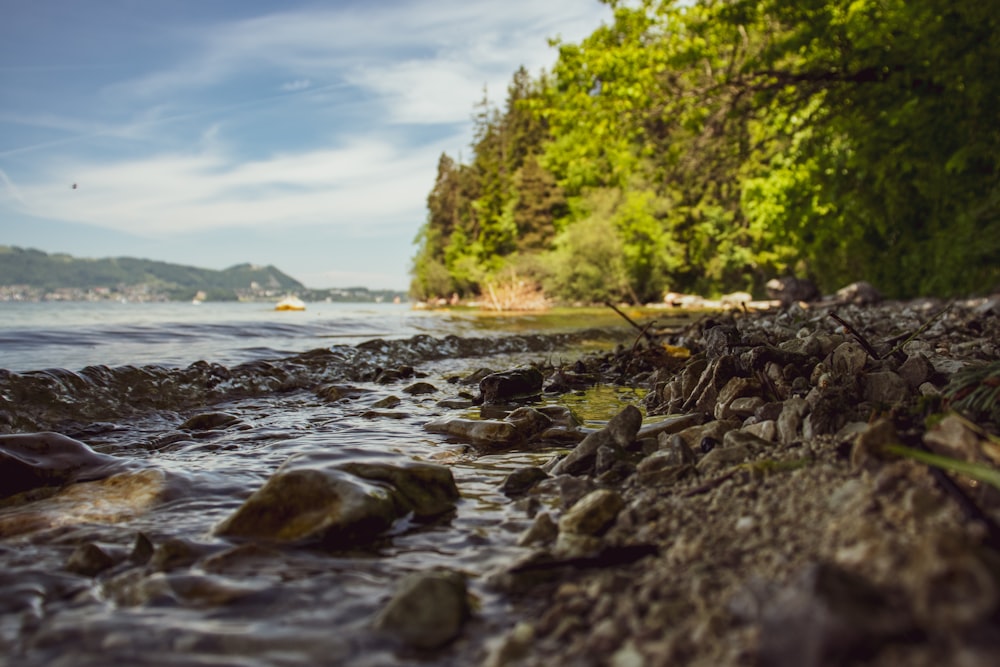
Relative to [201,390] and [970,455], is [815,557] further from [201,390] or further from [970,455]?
[201,390]

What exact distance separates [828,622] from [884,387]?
6.55ft

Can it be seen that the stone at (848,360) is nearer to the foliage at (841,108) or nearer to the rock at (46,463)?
the rock at (46,463)

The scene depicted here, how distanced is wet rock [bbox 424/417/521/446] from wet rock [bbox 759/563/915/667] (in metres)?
2.39

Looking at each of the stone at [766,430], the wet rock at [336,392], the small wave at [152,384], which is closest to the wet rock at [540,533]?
the stone at [766,430]

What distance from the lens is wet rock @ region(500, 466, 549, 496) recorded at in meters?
2.51

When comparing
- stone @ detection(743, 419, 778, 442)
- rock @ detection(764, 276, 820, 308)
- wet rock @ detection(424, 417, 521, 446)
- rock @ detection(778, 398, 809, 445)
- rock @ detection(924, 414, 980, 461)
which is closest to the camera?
rock @ detection(924, 414, 980, 461)

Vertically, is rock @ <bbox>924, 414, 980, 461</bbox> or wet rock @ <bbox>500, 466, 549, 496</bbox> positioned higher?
rock @ <bbox>924, 414, 980, 461</bbox>

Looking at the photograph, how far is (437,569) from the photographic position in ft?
5.82

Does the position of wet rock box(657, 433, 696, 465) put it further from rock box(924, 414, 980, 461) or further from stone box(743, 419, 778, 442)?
rock box(924, 414, 980, 461)

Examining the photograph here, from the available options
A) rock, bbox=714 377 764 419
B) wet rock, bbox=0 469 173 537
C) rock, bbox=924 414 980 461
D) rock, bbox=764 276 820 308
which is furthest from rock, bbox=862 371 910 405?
rock, bbox=764 276 820 308

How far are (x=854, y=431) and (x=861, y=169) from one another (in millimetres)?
14472

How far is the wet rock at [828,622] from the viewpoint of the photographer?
0.96 metres

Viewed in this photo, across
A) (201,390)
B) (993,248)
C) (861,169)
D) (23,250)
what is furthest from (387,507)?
(23,250)

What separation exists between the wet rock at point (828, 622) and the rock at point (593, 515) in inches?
31.8
